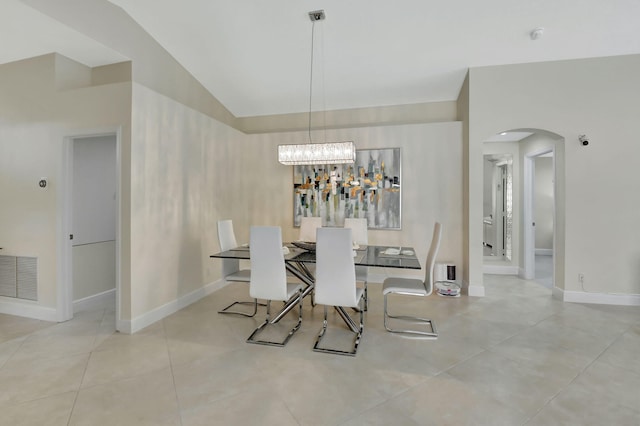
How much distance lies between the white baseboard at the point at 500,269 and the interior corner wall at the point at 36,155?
6.12m

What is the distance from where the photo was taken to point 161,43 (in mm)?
3812

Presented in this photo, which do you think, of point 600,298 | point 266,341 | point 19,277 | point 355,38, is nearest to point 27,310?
point 19,277

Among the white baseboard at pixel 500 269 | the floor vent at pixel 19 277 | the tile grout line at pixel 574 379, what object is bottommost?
the tile grout line at pixel 574 379

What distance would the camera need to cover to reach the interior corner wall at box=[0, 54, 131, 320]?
134 inches

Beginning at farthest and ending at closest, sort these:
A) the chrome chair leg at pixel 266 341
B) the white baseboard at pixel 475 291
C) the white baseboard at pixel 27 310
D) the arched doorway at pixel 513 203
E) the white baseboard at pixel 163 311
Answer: the arched doorway at pixel 513 203
the white baseboard at pixel 475 291
the white baseboard at pixel 27 310
the white baseboard at pixel 163 311
the chrome chair leg at pixel 266 341

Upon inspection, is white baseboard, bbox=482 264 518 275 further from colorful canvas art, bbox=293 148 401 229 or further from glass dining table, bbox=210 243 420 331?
glass dining table, bbox=210 243 420 331

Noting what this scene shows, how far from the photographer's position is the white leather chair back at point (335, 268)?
2730mm

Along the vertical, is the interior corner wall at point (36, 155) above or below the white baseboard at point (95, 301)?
above

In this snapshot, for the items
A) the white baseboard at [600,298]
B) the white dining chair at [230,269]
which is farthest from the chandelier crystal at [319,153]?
the white baseboard at [600,298]

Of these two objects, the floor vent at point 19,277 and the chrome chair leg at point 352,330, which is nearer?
the chrome chair leg at point 352,330

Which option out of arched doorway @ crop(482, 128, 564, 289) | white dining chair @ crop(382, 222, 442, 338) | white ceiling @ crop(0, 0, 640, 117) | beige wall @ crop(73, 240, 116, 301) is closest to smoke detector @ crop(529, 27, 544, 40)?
white ceiling @ crop(0, 0, 640, 117)

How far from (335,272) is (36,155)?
353cm

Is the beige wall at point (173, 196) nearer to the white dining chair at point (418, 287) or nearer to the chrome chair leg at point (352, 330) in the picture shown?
the chrome chair leg at point (352, 330)

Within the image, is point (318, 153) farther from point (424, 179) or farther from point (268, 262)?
point (424, 179)
